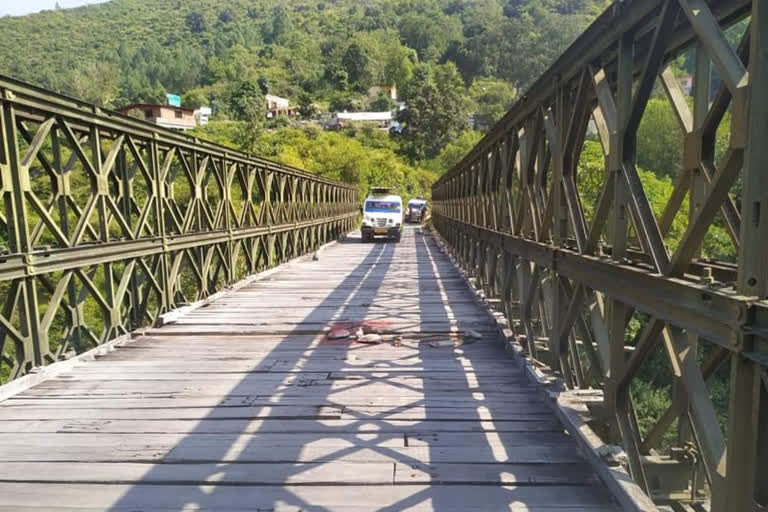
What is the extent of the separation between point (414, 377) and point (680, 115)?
107 inches

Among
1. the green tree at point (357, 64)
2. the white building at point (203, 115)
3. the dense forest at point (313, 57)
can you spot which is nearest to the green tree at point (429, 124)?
the dense forest at point (313, 57)

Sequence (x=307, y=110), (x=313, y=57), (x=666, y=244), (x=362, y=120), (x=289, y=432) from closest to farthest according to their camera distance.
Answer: (x=666, y=244), (x=289, y=432), (x=362, y=120), (x=307, y=110), (x=313, y=57)

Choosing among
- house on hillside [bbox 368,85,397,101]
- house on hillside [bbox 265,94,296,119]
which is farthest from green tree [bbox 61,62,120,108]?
house on hillside [bbox 368,85,397,101]

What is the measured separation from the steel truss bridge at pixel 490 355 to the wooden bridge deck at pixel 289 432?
0.06 ft

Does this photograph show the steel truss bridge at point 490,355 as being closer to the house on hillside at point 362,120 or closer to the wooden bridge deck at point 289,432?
the wooden bridge deck at point 289,432

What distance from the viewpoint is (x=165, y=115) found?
75.5m

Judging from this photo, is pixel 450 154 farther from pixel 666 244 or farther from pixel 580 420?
pixel 666 244

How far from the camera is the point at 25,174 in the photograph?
4031 millimetres

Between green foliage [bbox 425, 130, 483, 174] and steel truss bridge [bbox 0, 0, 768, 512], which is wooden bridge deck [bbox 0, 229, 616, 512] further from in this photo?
green foliage [bbox 425, 130, 483, 174]

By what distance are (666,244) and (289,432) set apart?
2.44m

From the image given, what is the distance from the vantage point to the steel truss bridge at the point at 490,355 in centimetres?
187

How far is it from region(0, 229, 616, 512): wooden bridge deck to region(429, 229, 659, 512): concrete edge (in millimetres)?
82

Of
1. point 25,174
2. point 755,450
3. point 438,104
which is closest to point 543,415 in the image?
point 755,450

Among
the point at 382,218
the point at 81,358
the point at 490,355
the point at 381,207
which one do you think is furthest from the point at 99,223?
the point at 381,207
